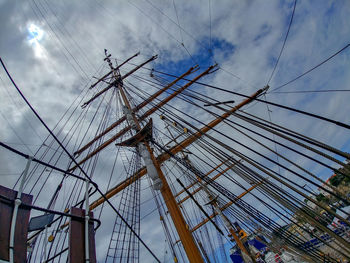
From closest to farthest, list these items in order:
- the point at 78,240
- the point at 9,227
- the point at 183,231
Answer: the point at 9,227 < the point at 78,240 < the point at 183,231

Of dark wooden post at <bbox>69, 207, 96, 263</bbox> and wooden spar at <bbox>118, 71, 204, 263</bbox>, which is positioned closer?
dark wooden post at <bbox>69, 207, 96, 263</bbox>

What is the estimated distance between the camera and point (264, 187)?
366cm

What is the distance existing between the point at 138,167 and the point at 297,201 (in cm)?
573

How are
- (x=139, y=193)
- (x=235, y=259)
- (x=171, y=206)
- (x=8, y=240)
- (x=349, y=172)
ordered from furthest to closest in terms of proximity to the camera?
(x=235, y=259), (x=139, y=193), (x=171, y=206), (x=349, y=172), (x=8, y=240)

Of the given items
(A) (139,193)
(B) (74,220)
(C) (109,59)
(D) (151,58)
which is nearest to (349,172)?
(B) (74,220)

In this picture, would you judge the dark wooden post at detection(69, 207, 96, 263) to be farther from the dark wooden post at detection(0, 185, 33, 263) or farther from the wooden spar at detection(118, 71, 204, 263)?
the wooden spar at detection(118, 71, 204, 263)

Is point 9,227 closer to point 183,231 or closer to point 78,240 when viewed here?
point 78,240

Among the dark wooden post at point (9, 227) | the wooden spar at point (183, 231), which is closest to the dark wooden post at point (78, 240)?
the dark wooden post at point (9, 227)

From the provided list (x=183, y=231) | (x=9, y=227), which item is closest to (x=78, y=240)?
(x=9, y=227)

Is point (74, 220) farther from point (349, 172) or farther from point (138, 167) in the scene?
point (138, 167)

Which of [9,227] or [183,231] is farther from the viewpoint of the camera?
[183,231]

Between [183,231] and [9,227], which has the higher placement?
[183,231]

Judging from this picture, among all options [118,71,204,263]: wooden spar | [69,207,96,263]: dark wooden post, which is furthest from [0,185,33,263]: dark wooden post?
[118,71,204,263]: wooden spar

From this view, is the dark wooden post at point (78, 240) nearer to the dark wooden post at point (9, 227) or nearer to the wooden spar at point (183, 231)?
the dark wooden post at point (9, 227)
